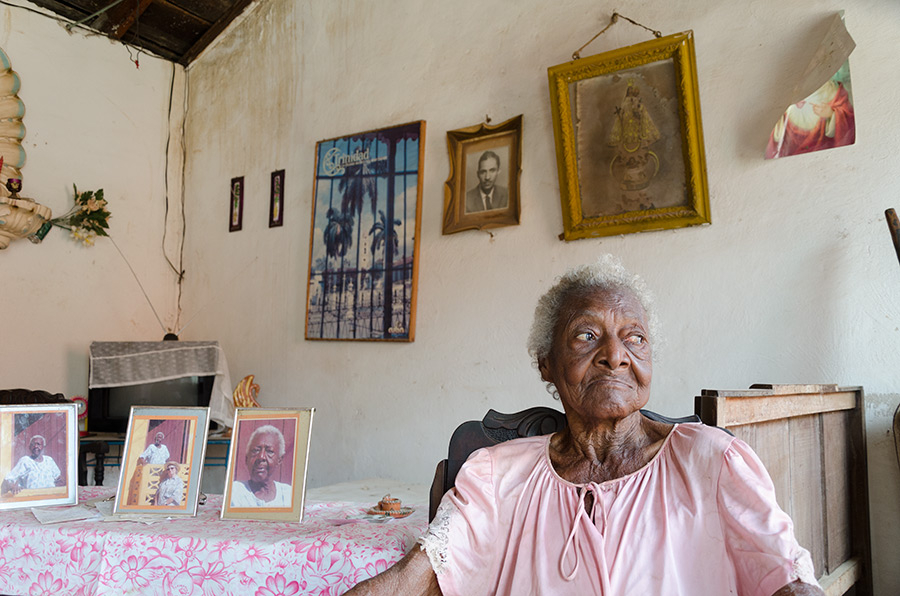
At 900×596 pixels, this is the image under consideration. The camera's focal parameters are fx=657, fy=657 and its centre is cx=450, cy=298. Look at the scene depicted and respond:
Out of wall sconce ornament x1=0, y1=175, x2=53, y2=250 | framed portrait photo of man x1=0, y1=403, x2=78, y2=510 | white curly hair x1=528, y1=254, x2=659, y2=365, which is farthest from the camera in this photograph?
wall sconce ornament x1=0, y1=175, x2=53, y2=250

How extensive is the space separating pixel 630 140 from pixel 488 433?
5.90 feet

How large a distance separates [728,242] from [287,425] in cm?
190

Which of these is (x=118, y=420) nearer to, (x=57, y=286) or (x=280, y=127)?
(x=57, y=286)

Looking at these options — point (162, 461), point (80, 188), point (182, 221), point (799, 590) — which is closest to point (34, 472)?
point (162, 461)

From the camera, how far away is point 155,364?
12.5 ft

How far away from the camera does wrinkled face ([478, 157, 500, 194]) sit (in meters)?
3.27

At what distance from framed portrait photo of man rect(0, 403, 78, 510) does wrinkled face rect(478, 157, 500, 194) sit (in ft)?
6.92

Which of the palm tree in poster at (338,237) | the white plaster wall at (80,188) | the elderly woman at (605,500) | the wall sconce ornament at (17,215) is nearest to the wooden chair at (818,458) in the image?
the elderly woman at (605,500)

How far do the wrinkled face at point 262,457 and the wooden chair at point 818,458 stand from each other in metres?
0.98

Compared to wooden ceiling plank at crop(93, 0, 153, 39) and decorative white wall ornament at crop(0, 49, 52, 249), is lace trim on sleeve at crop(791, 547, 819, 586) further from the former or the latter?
wooden ceiling plank at crop(93, 0, 153, 39)

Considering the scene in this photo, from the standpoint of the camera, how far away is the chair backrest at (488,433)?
4.83ft

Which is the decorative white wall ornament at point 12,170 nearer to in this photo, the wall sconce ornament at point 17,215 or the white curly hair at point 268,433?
the wall sconce ornament at point 17,215

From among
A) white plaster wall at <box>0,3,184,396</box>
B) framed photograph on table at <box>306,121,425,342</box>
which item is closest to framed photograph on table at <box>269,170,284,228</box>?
framed photograph on table at <box>306,121,425,342</box>

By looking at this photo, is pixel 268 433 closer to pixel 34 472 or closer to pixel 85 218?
pixel 34 472
